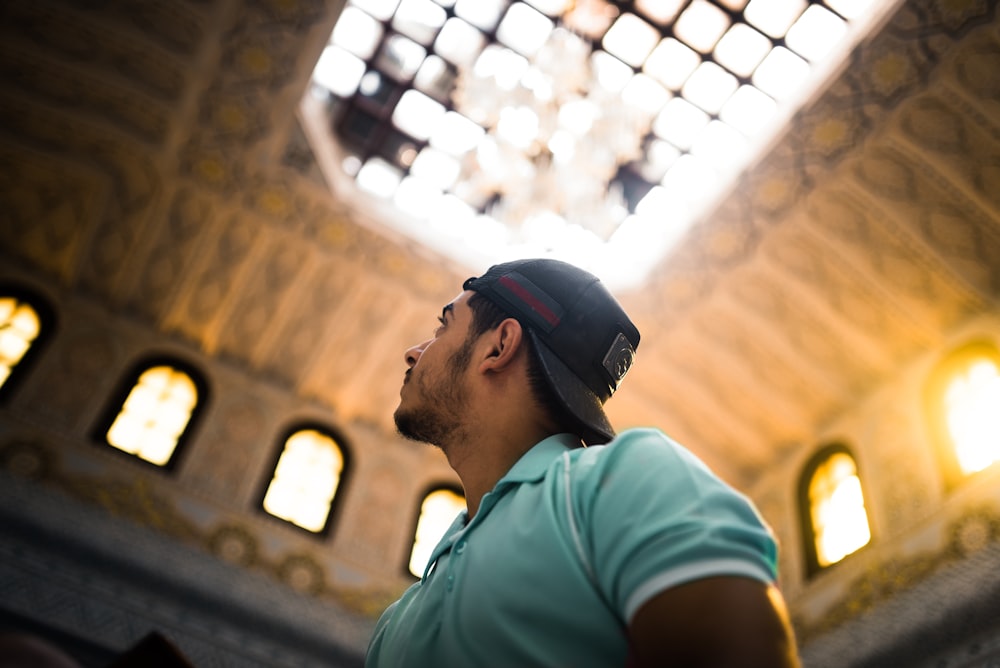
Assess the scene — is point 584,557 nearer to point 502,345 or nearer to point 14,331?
point 502,345

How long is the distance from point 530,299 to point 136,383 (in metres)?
7.55

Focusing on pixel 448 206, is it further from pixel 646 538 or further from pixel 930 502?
pixel 646 538

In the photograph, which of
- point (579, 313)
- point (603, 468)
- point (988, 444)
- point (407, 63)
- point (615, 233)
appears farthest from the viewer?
point (615, 233)

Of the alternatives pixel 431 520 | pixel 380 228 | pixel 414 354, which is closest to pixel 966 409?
pixel 431 520

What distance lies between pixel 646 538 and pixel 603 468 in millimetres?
174

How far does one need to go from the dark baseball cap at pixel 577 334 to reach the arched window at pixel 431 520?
23.0ft

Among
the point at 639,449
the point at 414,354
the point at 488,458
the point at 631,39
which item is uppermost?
the point at 639,449

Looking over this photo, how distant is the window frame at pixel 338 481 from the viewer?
8102 mm

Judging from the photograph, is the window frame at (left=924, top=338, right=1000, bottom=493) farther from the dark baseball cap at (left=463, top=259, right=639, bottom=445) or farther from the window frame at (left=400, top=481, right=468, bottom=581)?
the dark baseball cap at (left=463, top=259, right=639, bottom=445)

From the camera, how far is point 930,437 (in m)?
7.29

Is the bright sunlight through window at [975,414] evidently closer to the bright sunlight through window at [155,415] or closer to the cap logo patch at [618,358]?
the cap logo patch at [618,358]

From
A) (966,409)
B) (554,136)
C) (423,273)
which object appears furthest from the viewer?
(423,273)

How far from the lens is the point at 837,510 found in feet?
26.4

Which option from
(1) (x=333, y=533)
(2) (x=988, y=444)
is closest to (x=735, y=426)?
(2) (x=988, y=444)
